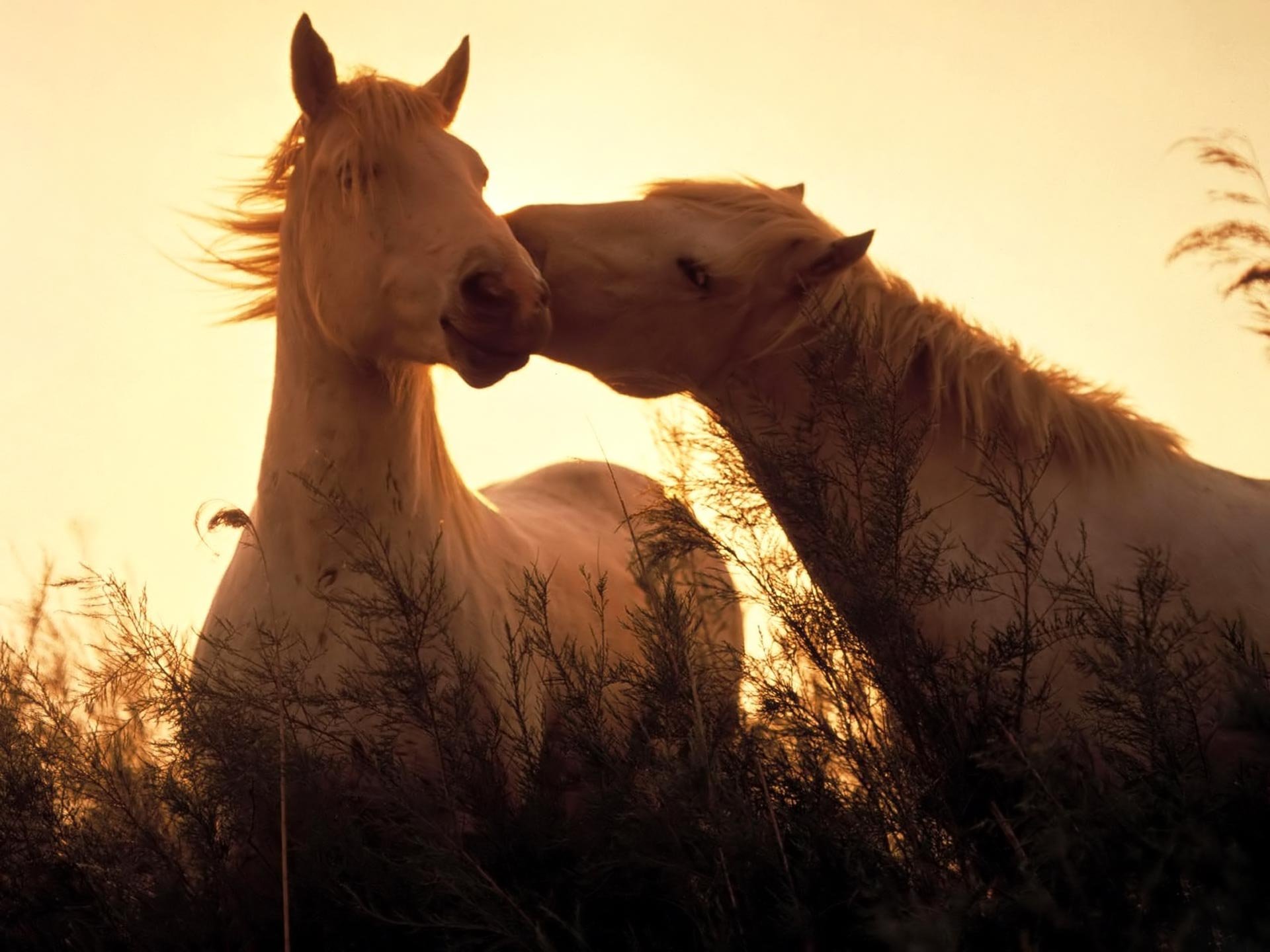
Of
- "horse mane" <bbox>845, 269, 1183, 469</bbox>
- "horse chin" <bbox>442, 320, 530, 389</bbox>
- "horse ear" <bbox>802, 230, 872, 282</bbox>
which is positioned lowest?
"horse mane" <bbox>845, 269, 1183, 469</bbox>

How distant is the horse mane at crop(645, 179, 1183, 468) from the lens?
10.3 ft

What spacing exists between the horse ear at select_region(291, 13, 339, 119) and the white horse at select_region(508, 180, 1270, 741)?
2.19 ft

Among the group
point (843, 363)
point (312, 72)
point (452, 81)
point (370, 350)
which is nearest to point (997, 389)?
point (843, 363)

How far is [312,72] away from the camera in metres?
3.37

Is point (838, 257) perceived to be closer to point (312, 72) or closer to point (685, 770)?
point (685, 770)

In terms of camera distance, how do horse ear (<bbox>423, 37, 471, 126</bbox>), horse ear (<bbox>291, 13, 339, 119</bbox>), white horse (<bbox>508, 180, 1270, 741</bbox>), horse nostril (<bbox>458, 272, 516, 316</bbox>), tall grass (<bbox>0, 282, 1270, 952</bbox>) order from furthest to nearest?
horse ear (<bbox>423, 37, 471, 126</bbox>), horse ear (<bbox>291, 13, 339, 119</bbox>), white horse (<bbox>508, 180, 1270, 741</bbox>), horse nostril (<bbox>458, 272, 516, 316</bbox>), tall grass (<bbox>0, 282, 1270, 952</bbox>)

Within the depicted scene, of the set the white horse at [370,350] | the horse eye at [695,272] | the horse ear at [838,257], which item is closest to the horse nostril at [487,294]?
the white horse at [370,350]

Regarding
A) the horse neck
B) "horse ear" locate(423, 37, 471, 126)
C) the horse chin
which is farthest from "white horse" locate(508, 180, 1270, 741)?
"horse ear" locate(423, 37, 471, 126)

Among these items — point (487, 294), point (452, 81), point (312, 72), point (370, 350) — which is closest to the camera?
point (487, 294)

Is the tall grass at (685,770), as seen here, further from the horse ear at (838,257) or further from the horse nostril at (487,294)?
the horse nostril at (487,294)

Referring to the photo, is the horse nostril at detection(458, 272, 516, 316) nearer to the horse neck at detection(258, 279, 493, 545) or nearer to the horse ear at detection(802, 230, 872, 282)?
the horse neck at detection(258, 279, 493, 545)

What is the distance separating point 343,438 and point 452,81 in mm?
1287

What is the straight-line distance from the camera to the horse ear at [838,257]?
3.06m

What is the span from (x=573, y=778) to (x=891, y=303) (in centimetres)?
156
